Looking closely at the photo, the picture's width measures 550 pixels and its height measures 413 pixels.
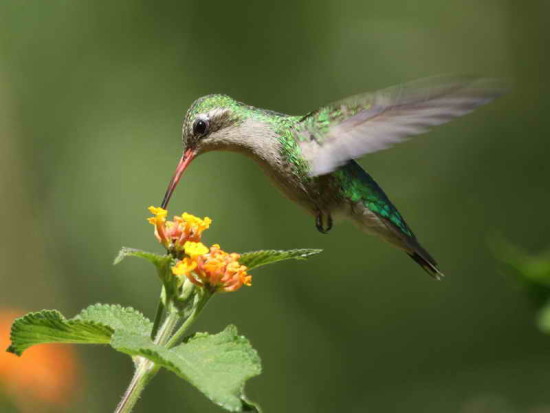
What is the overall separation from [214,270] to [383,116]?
886mm

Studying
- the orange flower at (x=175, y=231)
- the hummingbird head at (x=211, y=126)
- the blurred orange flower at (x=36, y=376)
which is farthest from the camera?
the hummingbird head at (x=211, y=126)

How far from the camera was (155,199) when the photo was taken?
5203 millimetres

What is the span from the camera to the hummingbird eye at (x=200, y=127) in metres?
2.43

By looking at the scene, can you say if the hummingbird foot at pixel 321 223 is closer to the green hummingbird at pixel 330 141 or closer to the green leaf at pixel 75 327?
the green hummingbird at pixel 330 141

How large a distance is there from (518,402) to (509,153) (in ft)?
5.55

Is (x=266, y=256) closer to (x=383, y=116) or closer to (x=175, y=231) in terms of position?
(x=175, y=231)

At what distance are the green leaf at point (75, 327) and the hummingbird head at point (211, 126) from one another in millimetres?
905

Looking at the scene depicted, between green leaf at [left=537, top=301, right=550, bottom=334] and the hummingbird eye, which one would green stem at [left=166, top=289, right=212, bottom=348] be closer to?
green leaf at [left=537, top=301, right=550, bottom=334]

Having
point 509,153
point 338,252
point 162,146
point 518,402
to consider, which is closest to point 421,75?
point 509,153

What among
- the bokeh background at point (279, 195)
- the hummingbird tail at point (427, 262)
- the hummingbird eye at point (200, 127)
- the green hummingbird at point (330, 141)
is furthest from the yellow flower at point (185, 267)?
the bokeh background at point (279, 195)

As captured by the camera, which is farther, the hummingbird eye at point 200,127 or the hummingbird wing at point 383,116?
the hummingbird eye at point 200,127

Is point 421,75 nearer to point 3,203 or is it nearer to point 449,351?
point 449,351

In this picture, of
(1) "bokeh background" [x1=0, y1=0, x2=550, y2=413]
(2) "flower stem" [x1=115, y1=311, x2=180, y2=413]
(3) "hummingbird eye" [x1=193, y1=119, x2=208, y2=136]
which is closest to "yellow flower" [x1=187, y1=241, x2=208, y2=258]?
(2) "flower stem" [x1=115, y1=311, x2=180, y2=413]

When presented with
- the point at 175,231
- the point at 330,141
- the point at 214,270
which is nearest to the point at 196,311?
the point at 214,270
